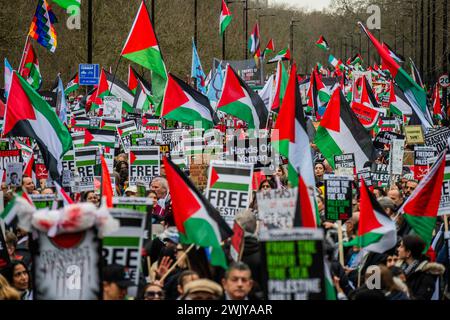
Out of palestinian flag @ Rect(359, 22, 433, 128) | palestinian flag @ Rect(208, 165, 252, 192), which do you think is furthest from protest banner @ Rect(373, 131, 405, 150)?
palestinian flag @ Rect(208, 165, 252, 192)

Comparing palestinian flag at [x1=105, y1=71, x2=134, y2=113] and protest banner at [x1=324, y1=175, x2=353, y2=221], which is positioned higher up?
palestinian flag at [x1=105, y1=71, x2=134, y2=113]

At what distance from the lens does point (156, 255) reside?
1045cm

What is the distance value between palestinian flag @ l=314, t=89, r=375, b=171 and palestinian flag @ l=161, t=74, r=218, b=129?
3488mm

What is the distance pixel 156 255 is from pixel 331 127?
17.9 feet

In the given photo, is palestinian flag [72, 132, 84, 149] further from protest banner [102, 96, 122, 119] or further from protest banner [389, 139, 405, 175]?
protest banner [389, 139, 405, 175]

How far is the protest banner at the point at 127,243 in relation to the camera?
754 centimetres

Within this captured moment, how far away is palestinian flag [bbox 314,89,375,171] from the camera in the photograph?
49.7 feet

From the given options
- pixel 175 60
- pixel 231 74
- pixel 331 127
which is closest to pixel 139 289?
pixel 331 127

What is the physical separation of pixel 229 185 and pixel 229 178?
69 millimetres

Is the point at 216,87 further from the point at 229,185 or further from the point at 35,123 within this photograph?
the point at 229,185

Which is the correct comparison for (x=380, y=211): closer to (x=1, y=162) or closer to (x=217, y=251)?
(x=217, y=251)

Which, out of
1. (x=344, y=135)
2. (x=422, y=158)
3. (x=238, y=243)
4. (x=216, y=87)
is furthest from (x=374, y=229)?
(x=216, y=87)

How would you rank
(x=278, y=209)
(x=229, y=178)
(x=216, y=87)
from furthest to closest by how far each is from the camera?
1. (x=216, y=87)
2. (x=229, y=178)
3. (x=278, y=209)

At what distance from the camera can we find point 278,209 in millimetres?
8586
